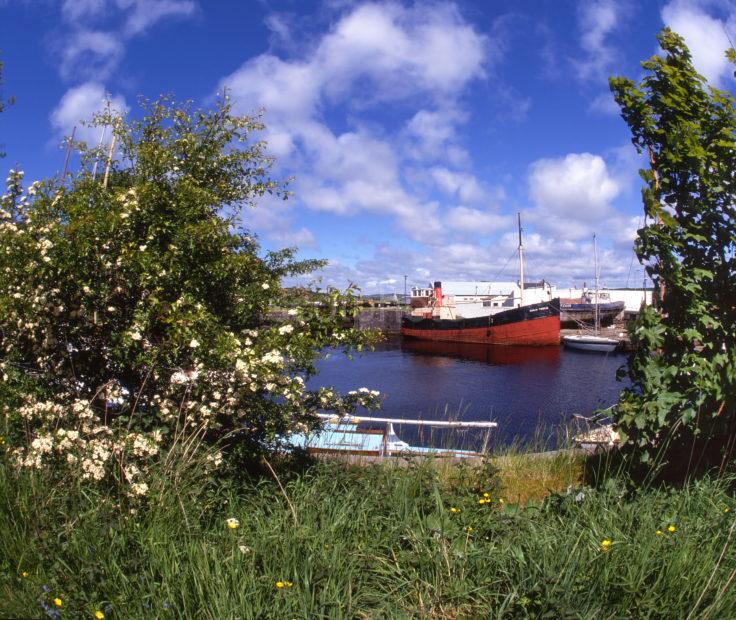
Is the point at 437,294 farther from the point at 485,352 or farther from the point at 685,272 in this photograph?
the point at 685,272

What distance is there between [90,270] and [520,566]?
354cm

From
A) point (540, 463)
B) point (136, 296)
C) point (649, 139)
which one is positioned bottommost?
point (540, 463)

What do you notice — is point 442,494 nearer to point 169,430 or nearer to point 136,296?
point 169,430

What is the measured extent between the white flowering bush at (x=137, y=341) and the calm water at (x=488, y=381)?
546 inches

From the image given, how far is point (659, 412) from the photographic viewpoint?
4.45 m

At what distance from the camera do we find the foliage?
453 centimetres

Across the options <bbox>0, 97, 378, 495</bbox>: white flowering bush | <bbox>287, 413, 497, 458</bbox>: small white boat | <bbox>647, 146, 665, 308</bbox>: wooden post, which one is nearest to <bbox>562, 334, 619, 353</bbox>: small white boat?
<bbox>287, 413, 497, 458</bbox>: small white boat

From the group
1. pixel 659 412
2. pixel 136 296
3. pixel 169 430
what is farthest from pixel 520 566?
pixel 136 296

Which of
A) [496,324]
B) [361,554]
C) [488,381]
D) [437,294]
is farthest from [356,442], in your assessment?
[437,294]

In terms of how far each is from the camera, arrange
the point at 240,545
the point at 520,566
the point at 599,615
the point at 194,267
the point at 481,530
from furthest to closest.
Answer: the point at 194,267 → the point at 481,530 → the point at 240,545 → the point at 520,566 → the point at 599,615

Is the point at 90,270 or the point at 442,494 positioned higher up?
the point at 90,270

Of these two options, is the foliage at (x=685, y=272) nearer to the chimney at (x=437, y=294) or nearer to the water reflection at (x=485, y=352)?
the water reflection at (x=485, y=352)

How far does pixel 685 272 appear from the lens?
4.75 meters

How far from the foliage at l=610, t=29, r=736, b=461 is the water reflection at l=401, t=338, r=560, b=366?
4349 cm
